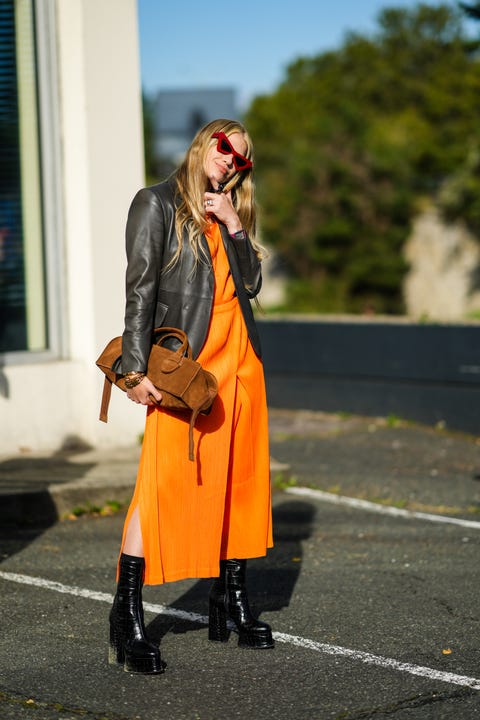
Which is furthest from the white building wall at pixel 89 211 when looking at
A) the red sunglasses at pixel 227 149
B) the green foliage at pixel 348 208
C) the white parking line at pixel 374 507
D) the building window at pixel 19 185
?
the green foliage at pixel 348 208

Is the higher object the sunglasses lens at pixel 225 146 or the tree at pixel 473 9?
the tree at pixel 473 9

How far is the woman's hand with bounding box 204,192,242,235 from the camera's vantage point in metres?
4.23

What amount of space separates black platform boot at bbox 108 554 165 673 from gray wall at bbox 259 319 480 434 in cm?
631

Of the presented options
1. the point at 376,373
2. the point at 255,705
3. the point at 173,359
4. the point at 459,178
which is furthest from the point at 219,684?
the point at 459,178

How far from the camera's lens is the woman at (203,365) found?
411 cm

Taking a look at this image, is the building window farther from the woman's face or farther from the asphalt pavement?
the woman's face

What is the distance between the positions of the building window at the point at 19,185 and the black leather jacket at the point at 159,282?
4613 millimetres

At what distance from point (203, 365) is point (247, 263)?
44cm

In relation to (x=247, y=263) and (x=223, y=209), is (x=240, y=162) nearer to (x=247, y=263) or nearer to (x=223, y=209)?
(x=223, y=209)

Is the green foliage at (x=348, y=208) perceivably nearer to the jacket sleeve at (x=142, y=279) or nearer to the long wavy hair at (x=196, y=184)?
the long wavy hair at (x=196, y=184)

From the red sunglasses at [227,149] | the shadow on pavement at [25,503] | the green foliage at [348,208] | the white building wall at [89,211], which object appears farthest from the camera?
the green foliage at [348,208]

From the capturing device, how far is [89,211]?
838 cm

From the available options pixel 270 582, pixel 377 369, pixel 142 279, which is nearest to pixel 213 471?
pixel 142 279

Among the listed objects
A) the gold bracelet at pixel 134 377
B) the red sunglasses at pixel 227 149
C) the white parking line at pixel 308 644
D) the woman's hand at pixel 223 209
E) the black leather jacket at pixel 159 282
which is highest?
the red sunglasses at pixel 227 149
